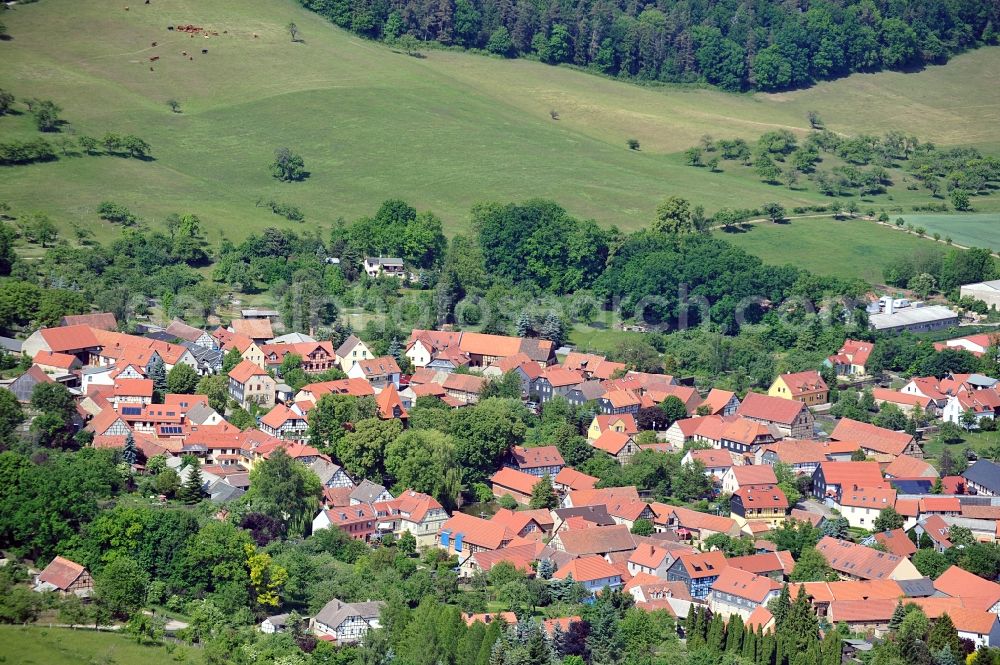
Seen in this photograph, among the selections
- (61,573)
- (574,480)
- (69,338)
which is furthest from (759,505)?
(69,338)

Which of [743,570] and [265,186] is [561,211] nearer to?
[265,186]

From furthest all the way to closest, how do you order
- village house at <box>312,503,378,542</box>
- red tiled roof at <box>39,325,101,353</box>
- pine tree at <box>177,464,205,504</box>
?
1. red tiled roof at <box>39,325,101,353</box>
2. pine tree at <box>177,464,205,504</box>
3. village house at <box>312,503,378,542</box>

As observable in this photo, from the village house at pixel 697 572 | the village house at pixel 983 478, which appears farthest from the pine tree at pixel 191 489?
the village house at pixel 983 478

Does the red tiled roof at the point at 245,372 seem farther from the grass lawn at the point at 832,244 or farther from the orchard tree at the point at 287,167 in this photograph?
the grass lawn at the point at 832,244

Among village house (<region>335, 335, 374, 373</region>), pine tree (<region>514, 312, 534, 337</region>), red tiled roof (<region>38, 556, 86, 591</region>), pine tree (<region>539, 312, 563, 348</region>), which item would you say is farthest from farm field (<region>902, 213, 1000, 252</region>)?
red tiled roof (<region>38, 556, 86, 591</region>)

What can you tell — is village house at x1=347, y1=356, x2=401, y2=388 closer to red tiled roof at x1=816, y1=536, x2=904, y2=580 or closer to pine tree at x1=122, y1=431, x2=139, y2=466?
pine tree at x1=122, y1=431, x2=139, y2=466

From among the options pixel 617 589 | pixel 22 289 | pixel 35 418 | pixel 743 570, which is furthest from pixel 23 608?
pixel 22 289

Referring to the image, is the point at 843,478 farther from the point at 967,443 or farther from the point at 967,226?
the point at 967,226
